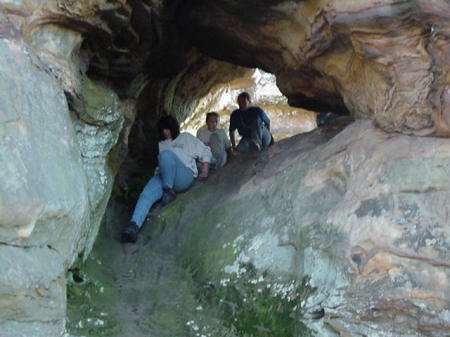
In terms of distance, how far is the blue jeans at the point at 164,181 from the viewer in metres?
6.25

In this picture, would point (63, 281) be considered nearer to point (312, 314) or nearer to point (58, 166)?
point (58, 166)

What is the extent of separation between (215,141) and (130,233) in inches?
72.4

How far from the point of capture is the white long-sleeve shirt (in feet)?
22.1

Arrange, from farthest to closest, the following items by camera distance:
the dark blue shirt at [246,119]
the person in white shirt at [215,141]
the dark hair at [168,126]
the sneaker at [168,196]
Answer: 1. the dark blue shirt at [246,119]
2. the person in white shirt at [215,141]
3. the dark hair at [168,126]
4. the sneaker at [168,196]

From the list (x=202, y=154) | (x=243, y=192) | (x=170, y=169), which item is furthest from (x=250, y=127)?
(x=243, y=192)

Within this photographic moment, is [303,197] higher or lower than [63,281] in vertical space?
higher

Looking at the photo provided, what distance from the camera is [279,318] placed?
467 cm

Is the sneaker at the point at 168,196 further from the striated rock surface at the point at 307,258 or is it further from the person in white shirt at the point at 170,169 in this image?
the striated rock surface at the point at 307,258

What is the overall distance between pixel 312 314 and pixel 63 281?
1565 millimetres

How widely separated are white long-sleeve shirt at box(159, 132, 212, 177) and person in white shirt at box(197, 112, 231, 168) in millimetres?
446

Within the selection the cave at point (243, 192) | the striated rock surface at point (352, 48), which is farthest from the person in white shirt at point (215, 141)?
the striated rock surface at point (352, 48)

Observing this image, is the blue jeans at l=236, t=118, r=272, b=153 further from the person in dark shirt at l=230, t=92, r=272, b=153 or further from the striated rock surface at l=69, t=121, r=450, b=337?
the striated rock surface at l=69, t=121, r=450, b=337

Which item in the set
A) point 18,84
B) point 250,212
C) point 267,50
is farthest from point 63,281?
point 267,50

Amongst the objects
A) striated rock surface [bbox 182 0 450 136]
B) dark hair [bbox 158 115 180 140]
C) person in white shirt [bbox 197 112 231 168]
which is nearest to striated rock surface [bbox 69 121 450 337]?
striated rock surface [bbox 182 0 450 136]
